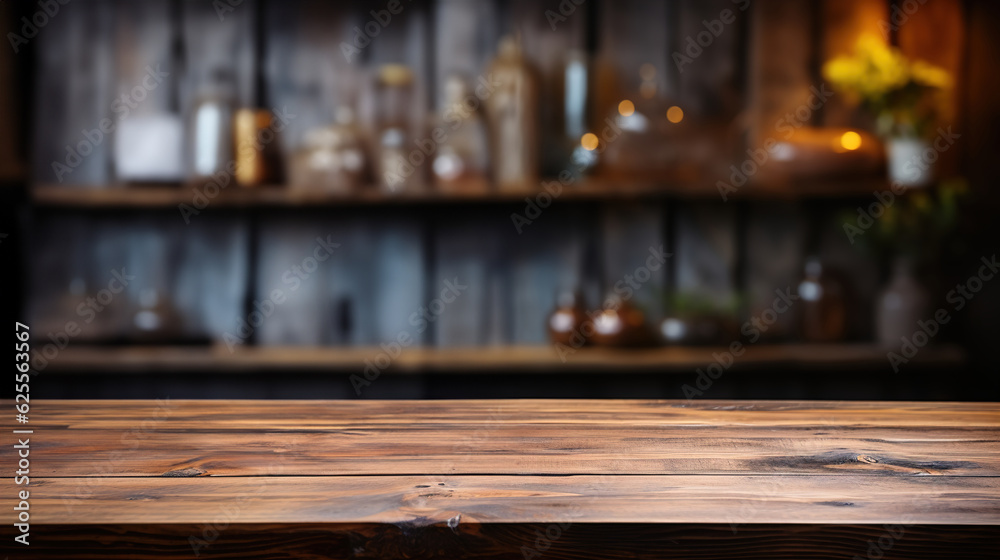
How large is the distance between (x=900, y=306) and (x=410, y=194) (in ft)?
3.96

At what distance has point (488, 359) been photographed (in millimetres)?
1827

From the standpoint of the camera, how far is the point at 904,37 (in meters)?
1.90

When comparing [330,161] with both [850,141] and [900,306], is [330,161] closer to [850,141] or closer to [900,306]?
[850,141]

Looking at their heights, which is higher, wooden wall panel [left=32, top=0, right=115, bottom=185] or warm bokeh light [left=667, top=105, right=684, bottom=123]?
wooden wall panel [left=32, top=0, right=115, bottom=185]

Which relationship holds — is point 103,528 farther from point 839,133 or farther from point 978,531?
point 839,133

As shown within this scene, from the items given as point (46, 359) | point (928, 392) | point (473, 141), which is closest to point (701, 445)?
point (473, 141)

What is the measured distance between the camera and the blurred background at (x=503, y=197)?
1.78 meters

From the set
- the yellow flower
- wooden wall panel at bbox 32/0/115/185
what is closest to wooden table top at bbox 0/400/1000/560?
the yellow flower

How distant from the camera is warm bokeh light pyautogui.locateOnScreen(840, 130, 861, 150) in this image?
1.75 meters

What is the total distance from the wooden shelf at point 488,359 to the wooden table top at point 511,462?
0.93 metres

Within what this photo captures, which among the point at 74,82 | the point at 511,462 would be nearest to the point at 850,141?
the point at 511,462

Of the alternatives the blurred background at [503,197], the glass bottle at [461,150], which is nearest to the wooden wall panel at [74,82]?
the blurred background at [503,197]

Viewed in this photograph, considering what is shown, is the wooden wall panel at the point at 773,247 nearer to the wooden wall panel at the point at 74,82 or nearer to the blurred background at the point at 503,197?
the blurred background at the point at 503,197

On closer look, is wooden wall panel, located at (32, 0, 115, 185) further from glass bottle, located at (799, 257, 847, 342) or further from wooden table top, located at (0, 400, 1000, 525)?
glass bottle, located at (799, 257, 847, 342)
